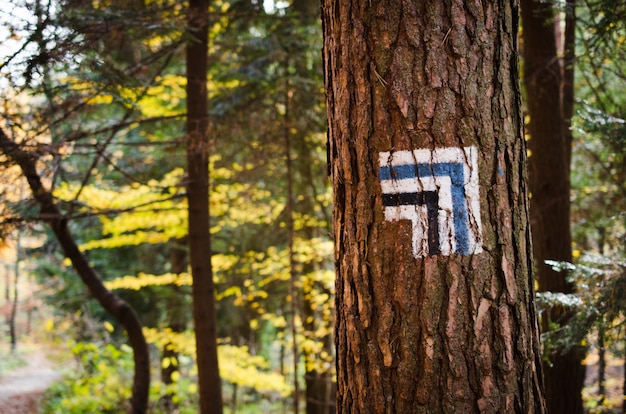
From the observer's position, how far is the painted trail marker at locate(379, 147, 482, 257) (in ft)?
5.57

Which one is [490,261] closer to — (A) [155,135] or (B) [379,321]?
(B) [379,321]

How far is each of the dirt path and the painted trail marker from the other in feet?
43.5

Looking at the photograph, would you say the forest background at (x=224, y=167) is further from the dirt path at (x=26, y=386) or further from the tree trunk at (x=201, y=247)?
the dirt path at (x=26, y=386)

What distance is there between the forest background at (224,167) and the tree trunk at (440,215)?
1.93m

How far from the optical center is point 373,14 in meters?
1.77

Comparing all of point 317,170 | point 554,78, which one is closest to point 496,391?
point 554,78

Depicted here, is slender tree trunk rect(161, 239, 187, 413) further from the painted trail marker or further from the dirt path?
the painted trail marker

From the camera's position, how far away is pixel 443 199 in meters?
1.70

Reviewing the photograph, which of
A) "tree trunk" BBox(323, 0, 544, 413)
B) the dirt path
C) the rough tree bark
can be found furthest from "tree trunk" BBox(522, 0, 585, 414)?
the dirt path

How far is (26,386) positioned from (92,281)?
11.8 m

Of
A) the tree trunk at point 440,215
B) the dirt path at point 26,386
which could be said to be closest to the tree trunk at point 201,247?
the tree trunk at point 440,215

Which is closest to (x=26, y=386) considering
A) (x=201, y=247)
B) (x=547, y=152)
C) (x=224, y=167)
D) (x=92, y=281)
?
(x=92, y=281)

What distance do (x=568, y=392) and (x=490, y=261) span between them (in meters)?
3.91

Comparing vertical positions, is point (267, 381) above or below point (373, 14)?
below
